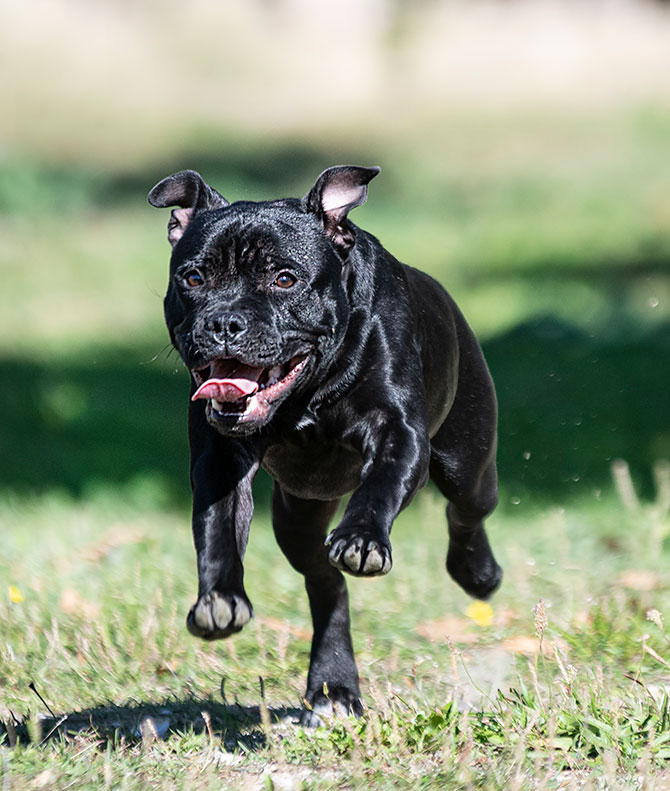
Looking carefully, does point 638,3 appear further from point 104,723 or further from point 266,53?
point 104,723

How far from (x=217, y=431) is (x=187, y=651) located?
5.04ft

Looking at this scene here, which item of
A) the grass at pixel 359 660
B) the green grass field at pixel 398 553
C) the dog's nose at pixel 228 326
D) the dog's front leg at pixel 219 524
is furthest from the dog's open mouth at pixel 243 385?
the grass at pixel 359 660

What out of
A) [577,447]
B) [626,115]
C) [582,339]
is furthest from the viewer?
[626,115]

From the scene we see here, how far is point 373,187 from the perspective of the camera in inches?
736

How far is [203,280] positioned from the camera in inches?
164

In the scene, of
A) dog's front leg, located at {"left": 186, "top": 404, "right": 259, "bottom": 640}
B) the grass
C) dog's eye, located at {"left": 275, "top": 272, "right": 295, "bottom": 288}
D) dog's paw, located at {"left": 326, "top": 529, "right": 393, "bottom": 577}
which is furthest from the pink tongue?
the grass

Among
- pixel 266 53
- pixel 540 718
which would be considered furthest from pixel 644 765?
pixel 266 53

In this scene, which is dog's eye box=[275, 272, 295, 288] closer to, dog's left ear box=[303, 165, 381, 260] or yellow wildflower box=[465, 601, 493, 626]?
dog's left ear box=[303, 165, 381, 260]

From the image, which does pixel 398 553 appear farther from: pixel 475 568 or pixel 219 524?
pixel 219 524

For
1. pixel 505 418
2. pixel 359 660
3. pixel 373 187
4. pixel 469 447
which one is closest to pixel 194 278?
pixel 469 447

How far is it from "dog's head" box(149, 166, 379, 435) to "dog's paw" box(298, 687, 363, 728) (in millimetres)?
1108

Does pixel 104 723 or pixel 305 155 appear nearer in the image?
pixel 104 723

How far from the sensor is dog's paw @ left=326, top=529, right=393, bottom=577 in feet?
11.9

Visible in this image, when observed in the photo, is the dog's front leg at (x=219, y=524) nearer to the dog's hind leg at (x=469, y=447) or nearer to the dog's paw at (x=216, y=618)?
the dog's paw at (x=216, y=618)
